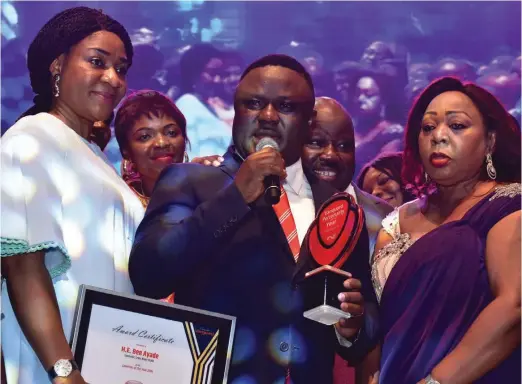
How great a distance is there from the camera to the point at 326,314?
233 centimetres

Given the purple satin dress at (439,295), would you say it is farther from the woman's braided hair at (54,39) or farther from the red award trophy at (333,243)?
the woman's braided hair at (54,39)

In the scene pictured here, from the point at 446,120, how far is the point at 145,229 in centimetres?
123

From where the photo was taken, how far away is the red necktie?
2.61m

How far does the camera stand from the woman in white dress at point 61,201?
229 centimetres

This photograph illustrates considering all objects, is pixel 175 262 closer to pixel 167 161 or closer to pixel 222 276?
pixel 222 276

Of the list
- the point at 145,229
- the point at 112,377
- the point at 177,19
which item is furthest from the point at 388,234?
the point at 177,19

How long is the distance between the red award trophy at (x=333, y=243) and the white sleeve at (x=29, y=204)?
73cm

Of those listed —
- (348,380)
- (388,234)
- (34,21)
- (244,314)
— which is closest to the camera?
(244,314)

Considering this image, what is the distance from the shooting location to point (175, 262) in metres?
2.42

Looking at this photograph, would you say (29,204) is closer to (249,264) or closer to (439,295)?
(249,264)

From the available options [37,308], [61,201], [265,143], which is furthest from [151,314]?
[265,143]

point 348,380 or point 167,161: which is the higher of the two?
point 167,161

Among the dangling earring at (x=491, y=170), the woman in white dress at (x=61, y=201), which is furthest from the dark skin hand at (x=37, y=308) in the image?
the dangling earring at (x=491, y=170)

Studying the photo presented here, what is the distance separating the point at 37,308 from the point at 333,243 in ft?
2.82
